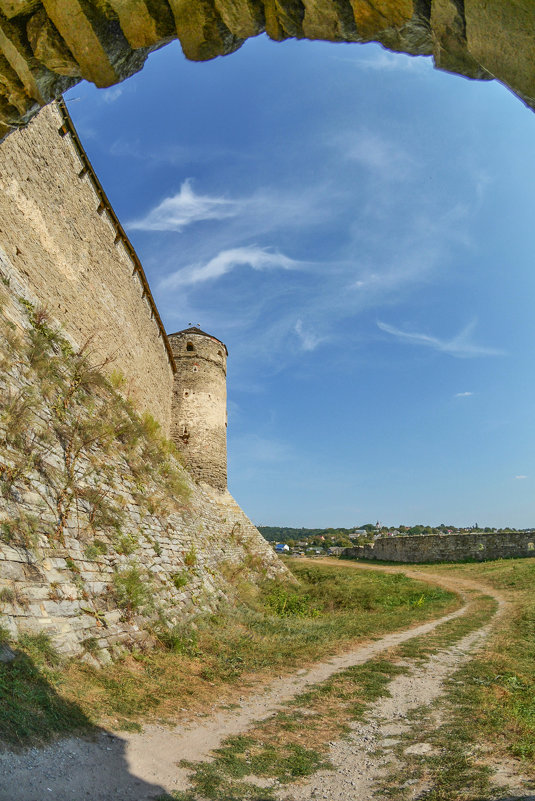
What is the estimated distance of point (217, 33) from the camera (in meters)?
2.47

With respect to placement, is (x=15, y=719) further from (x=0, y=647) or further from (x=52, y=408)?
(x=52, y=408)

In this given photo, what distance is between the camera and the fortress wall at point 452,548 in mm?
22734

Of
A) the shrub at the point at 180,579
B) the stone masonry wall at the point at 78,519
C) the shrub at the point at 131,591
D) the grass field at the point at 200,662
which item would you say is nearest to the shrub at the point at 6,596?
the stone masonry wall at the point at 78,519

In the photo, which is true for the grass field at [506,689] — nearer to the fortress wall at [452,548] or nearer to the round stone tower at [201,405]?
the round stone tower at [201,405]

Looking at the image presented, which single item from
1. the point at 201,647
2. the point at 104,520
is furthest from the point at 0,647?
the point at 201,647

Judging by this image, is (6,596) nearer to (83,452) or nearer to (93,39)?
(83,452)

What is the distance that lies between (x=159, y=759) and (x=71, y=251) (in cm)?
1093

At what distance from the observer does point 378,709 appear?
5305 mm

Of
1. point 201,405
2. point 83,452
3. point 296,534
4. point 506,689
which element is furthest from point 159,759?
point 296,534

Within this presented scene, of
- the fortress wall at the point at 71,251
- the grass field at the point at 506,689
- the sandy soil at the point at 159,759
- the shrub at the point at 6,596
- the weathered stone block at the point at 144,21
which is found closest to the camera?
the weathered stone block at the point at 144,21

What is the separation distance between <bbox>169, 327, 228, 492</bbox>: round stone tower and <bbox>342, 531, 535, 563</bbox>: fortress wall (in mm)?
16152

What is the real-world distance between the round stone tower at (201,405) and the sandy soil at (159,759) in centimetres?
1238

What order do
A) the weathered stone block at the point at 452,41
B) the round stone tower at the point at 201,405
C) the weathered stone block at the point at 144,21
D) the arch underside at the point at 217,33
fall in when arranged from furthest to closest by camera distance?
the round stone tower at the point at 201,405 → the weathered stone block at the point at 144,21 → the weathered stone block at the point at 452,41 → the arch underside at the point at 217,33

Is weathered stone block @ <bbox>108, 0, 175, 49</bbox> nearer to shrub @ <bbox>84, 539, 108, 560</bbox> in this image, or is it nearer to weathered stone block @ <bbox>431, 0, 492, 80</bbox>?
weathered stone block @ <bbox>431, 0, 492, 80</bbox>
